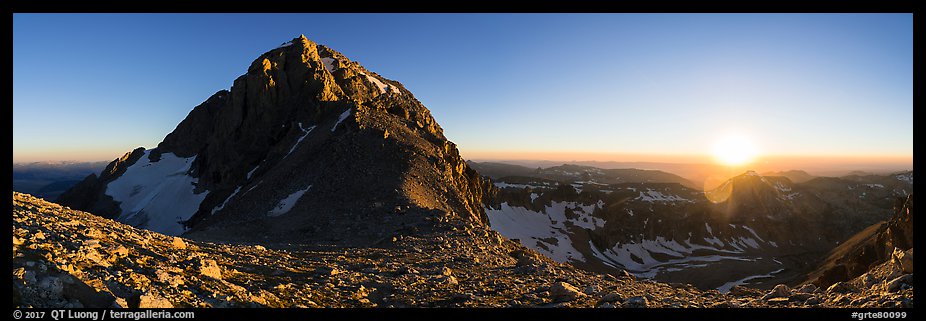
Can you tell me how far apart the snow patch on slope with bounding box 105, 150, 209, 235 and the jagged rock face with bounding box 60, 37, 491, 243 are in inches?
14.2

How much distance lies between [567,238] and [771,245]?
11760cm

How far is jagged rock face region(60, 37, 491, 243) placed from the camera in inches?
1272

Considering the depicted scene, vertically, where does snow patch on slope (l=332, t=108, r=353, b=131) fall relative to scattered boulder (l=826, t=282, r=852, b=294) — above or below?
above

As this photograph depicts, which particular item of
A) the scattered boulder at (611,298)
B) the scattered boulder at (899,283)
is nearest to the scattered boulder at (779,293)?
the scattered boulder at (899,283)

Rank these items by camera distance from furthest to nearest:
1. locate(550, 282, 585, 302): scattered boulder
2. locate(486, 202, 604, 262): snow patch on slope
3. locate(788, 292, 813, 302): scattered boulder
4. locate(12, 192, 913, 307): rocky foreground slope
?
locate(486, 202, 604, 262): snow patch on slope → locate(550, 282, 585, 302): scattered boulder → locate(788, 292, 813, 302): scattered boulder → locate(12, 192, 913, 307): rocky foreground slope

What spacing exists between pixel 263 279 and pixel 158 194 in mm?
75631

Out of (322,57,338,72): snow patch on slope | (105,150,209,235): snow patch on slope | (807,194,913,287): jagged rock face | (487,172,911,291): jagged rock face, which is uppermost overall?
(322,57,338,72): snow patch on slope

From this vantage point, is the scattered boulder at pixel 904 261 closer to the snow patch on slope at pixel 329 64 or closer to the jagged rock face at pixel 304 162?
the jagged rock face at pixel 304 162

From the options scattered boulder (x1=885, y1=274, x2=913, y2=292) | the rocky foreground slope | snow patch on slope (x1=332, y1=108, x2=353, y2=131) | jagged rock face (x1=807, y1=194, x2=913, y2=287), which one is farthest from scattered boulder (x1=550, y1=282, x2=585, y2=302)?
snow patch on slope (x1=332, y1=108, x2=353, y2=131)

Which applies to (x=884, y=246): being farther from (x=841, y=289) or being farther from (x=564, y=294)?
(x=564, y=294)

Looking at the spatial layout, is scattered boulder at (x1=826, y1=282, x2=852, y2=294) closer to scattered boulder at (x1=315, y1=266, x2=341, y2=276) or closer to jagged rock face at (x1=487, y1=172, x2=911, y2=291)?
scattered boulder at (x1=315, y1=266, x2=341, y2=276)

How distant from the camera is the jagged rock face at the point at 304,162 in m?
32.3

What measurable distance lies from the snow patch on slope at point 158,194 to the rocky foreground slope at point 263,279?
165 ft
